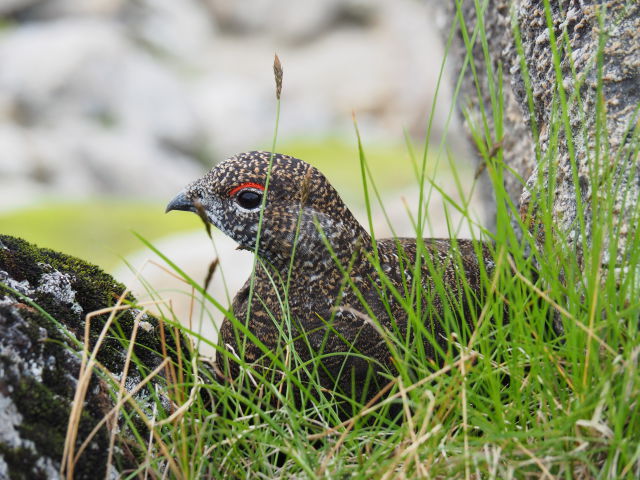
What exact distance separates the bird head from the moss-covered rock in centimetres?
74

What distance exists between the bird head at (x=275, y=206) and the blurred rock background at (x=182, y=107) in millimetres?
4875

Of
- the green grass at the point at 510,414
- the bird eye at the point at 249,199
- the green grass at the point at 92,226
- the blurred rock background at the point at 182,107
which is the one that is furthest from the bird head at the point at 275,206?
the green grass at the point at 92,226

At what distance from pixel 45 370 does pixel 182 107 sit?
1996 cm

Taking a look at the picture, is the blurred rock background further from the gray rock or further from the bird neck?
the gray rock

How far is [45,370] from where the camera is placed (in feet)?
8.11

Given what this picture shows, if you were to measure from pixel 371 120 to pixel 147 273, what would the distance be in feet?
59.5

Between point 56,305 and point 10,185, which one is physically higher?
point 10,185

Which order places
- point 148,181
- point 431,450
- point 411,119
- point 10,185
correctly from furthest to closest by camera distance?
point 411,119 → point 148,181 → point 10,185 → point 431,450

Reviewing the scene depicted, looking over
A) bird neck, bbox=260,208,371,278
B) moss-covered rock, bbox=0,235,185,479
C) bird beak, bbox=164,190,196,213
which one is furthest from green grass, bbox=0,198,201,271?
moss-covered rock, bbox=0,235,185,479

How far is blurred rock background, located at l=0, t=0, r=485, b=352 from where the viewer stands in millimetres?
13141

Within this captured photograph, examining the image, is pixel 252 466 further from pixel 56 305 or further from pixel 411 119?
pixel 411 119

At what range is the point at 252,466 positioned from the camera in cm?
254

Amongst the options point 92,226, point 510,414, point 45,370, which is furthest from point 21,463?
point 92,226

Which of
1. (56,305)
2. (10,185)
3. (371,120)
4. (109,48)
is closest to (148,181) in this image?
(10,185)
